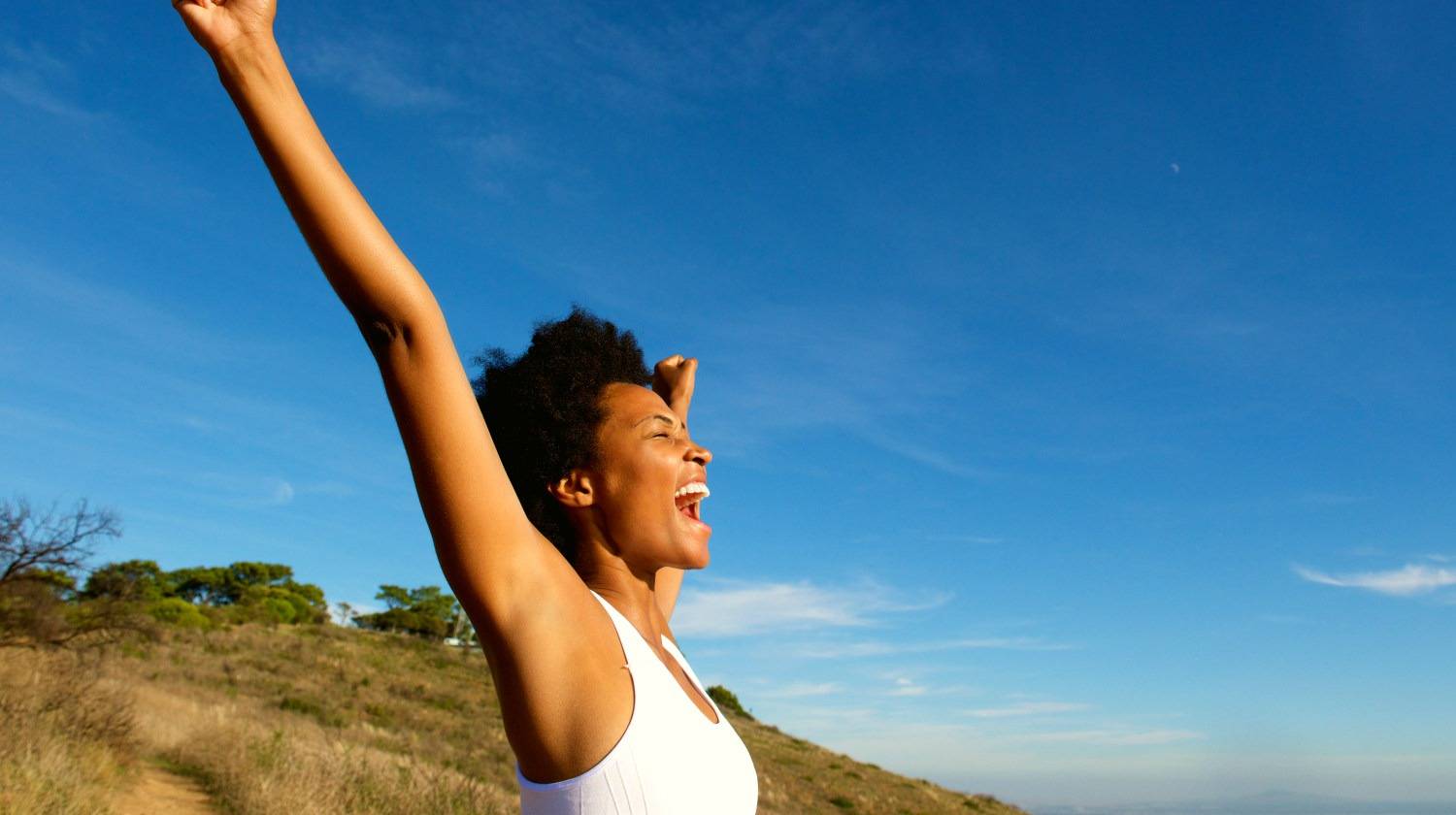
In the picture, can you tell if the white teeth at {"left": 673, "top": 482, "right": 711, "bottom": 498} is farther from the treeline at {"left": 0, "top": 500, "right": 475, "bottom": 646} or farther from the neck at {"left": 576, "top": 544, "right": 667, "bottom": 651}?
the treeline at {"left": 0, "top": 500, "right": 475, "bottom": 646}

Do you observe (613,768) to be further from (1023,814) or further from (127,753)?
(1023,814)

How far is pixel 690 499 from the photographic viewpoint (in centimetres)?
234

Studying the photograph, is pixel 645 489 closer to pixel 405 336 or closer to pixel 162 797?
pixel 405 336

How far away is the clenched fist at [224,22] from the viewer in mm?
1158

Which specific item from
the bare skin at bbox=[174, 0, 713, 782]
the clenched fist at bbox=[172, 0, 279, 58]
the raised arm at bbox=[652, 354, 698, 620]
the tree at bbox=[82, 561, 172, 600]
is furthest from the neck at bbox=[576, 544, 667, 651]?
the tree at bbox=[82, 561, 172, 600]

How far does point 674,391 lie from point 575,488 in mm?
956

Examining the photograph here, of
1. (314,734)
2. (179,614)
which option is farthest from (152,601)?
(314,734)

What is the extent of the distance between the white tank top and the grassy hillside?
352 inches

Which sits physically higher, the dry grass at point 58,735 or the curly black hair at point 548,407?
the curly black hair at point 548,407

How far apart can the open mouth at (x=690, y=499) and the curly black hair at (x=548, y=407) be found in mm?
232

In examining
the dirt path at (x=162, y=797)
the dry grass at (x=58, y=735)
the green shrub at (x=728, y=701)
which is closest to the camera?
the dry grass at (x=58, y=735)

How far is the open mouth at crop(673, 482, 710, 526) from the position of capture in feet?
7.46

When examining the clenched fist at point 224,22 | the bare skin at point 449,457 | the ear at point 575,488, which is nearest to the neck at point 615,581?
the ear at point 575,488

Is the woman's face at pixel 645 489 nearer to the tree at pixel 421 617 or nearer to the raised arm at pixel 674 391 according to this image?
the raised arm at pixel 674 391
